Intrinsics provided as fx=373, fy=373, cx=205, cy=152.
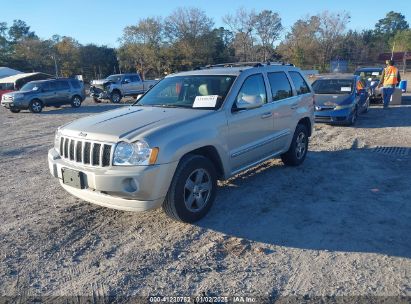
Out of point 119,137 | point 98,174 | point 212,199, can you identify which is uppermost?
point 119,137

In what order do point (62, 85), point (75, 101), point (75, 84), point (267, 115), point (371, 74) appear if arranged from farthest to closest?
1. point (75, 84)
2. point (75, 101)
3. point (62, 85)
4. point (371, 74)
5. point (267, 115)

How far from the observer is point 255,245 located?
3.95 m

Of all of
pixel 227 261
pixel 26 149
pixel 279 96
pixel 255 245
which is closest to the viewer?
pixel 227 261

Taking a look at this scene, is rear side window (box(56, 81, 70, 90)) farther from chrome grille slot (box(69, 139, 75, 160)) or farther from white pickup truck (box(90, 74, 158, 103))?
chrome grille slot (box(69, 139, 75, 160))

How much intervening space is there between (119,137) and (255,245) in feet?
6.05

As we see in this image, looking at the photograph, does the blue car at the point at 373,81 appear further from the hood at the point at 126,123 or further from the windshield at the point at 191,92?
the hood at the point at 126,123

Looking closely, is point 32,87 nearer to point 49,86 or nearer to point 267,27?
point 49,86

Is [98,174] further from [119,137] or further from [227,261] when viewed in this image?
[227,261]

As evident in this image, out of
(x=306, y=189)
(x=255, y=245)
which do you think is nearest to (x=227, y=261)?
(x=255, y=245)

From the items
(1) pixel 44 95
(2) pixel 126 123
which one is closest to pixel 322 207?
(2) pixel 126 123

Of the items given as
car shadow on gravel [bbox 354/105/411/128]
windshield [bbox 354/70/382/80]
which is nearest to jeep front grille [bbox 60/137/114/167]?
car shadow on gravel [bbox 354/105/411/128]

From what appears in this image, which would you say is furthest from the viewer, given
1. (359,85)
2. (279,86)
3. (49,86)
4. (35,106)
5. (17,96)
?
(49,86)

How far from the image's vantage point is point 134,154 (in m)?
3.89

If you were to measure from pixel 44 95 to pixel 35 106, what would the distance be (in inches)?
31.4
